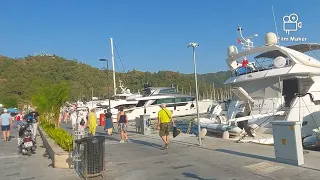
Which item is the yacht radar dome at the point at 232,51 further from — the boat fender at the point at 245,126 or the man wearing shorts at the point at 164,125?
the man wearing shorts at the point at 164,125

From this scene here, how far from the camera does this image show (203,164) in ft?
26.6

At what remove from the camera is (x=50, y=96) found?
18.6 m

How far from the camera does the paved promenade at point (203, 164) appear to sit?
679 cm

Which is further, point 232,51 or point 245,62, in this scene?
point 232,51

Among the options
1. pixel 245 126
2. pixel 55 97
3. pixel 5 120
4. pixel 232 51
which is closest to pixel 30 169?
pixel 5 120

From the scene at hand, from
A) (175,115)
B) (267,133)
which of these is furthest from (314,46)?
(175,115)

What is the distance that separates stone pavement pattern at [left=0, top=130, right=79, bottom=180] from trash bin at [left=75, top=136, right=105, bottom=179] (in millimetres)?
500

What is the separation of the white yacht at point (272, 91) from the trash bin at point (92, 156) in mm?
9469

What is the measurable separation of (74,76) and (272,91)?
97.3m

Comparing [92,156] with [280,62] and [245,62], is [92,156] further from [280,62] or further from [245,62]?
[245,62]

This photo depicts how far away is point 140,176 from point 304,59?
14.2 m

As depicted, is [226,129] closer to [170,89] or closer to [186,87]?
[170,89]

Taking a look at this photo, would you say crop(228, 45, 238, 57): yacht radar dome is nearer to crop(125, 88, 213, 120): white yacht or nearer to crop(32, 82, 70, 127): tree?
crop(32, 82, 70, 127): tree

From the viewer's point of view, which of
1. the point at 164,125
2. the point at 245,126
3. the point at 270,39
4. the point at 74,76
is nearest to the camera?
the point at 164,125
